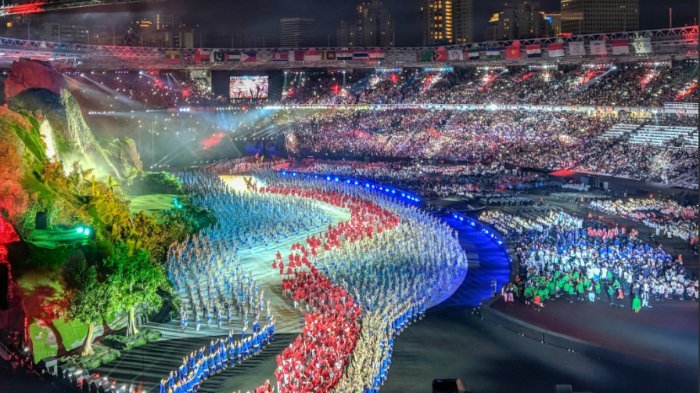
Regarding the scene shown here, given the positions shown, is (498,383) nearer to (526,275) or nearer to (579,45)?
(526,275)

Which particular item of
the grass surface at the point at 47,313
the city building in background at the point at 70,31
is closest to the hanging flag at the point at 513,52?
the grass surface at the point at 47,313

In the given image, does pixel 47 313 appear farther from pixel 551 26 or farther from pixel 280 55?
pixel 551 26

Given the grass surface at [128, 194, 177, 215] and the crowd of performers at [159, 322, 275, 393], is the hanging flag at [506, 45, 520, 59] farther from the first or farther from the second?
the crowd of performers at [159, 322, 275, 393]

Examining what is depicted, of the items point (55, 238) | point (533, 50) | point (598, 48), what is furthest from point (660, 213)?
point (55, 238)

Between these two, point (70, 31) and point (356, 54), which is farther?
point (70, 31)

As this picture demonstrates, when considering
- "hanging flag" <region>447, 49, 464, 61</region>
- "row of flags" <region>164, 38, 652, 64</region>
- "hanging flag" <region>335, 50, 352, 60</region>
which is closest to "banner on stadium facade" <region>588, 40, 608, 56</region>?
"row of flags" <region>164, 38, 652, 64</region>
